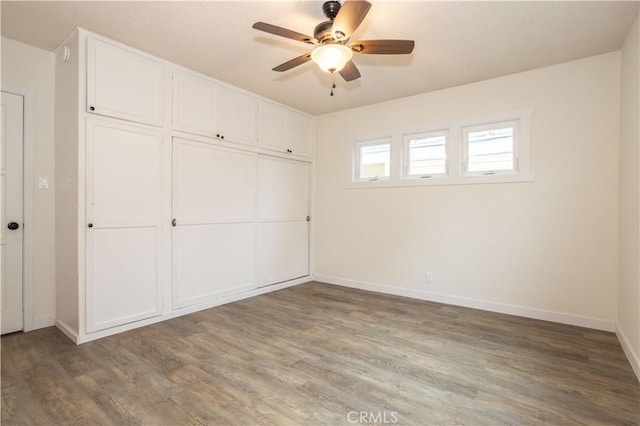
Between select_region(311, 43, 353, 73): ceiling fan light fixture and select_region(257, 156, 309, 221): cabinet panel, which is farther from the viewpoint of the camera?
select_region(257, 156, 309, 221): cabinet panel

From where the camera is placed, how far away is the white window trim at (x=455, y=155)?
339 centimetres

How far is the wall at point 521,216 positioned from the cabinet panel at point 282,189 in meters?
0.85

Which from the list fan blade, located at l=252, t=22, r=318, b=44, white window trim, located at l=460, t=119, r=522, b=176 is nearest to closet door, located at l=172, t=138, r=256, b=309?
fan blade, located at l=252, t=22, r=318, b=44

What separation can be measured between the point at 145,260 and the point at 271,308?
1.43 metres

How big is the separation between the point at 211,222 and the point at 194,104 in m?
1.32

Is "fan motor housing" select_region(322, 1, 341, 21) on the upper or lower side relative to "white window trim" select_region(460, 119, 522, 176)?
upper

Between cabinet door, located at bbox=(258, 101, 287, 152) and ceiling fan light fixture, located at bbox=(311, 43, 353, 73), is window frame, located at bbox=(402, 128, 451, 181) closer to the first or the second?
cabinet door, located at bbox=(258, 101, 287, 152)

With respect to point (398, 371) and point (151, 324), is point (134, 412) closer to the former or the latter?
point (151, 324)

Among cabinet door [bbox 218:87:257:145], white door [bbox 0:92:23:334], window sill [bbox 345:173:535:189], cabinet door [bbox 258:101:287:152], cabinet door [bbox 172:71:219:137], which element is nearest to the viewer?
white door [bbox 0:92:23:334]

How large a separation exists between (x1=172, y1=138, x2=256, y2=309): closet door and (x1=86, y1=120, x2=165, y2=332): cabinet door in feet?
0.73

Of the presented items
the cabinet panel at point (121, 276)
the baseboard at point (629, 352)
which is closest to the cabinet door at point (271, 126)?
the cabinet panel at point (121, 276)

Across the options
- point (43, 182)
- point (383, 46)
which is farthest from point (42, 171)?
point (383, 46)

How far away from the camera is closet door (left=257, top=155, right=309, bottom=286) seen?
170 inches

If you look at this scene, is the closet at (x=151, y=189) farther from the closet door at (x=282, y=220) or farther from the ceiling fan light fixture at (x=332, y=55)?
the ceiling fan light fixture at (x=332, y=55)
